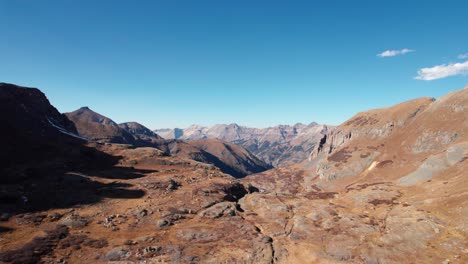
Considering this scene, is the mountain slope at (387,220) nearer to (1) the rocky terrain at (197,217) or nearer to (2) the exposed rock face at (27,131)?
(1) the rocky terrain at (197,217)

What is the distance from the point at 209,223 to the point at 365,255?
124 ft

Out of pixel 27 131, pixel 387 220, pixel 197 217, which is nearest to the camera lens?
pixel 387 220

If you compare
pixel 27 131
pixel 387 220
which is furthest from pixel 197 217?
pixel 27 131

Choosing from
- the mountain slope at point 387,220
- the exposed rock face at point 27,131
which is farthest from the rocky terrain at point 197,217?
the exposed rock face at point 27,131

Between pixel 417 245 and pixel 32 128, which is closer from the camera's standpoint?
pixel 417 245

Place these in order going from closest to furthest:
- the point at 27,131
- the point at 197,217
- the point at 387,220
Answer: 1. the point at 387,220
2. the point at 197,217
3. the point at 27,131

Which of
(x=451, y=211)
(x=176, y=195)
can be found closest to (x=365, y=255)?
(x=451, y=211)

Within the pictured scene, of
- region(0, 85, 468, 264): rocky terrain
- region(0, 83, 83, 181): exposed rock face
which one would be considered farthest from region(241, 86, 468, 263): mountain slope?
region(0, 83, 83, 181): exposed rock face

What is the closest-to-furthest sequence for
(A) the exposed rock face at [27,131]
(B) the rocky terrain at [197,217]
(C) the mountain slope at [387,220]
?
(B) the rocky terrain at [197,217]
(C) the mountain slope at [387,220]
(A) the exposed rock face at [27,131]

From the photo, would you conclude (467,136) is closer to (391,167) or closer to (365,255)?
(391,167)

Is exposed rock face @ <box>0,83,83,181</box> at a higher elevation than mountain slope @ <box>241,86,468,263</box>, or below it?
higher

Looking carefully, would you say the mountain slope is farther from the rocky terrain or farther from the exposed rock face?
the exposed rock face

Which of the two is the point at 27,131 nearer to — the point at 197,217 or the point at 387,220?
the point at 197,217

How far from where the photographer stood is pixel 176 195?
90.6 m
